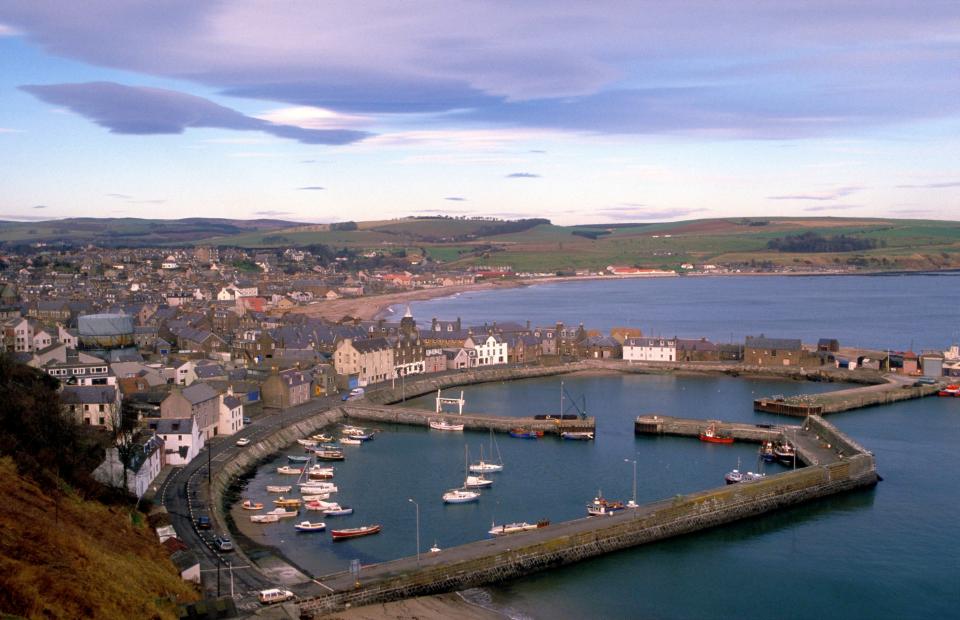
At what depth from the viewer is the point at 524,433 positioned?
33.5m

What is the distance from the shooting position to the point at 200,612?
15047mm

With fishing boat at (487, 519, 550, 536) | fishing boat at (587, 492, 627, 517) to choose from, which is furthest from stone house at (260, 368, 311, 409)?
fishing boat at (587, 492, 627, 517)

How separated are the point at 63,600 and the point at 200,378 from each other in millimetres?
21709

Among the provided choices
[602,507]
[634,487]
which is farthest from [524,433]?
[602,507]

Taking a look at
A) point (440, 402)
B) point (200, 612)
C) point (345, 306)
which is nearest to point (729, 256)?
point (345, 306)

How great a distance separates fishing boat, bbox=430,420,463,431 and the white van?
17.7 metres

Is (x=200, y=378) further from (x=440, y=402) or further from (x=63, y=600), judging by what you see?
(x=63, y=600)

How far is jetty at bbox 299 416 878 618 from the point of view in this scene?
1789 cm

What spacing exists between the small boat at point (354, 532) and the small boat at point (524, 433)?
11767 mm

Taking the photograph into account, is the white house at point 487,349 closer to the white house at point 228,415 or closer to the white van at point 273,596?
the white house at point 228,415

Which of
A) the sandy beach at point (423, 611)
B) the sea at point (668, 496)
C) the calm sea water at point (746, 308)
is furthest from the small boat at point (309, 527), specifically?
the calm sea water at point (746, 308)

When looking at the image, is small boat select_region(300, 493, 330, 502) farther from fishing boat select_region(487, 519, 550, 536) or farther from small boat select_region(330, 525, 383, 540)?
fishing boat select_region(487, 519, 550, 536)

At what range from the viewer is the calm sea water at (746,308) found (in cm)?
6675

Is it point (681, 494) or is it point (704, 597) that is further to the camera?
point (681, 494)
